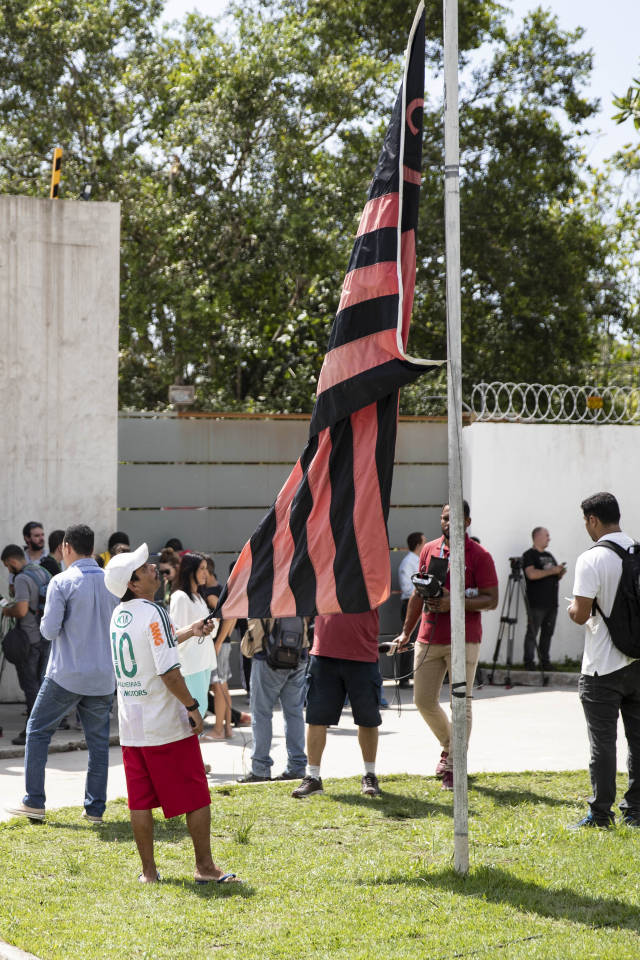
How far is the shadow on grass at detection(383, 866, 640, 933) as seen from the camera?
16.9ft

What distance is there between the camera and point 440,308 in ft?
78.2

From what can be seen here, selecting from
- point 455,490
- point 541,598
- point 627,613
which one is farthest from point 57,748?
point 541,598

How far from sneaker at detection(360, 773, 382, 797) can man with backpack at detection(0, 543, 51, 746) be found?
358 cm

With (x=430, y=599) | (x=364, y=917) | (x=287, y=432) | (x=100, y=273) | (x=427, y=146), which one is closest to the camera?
(x=364, y=917)

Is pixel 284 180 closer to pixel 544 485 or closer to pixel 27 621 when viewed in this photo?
pixel 544 485

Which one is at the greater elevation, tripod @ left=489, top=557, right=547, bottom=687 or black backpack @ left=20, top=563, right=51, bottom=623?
black backpack @ left=20, top=563, right=51, bottom=623

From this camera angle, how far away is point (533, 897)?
543 centimetres

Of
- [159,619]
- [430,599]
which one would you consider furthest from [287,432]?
[159,619]

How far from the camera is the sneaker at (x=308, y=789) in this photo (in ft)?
25.4

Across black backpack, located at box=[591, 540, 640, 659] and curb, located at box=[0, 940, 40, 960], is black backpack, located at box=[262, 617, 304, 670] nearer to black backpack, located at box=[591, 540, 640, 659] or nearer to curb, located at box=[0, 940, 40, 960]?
black backpack, located at box=[591, 540, 640, 659]

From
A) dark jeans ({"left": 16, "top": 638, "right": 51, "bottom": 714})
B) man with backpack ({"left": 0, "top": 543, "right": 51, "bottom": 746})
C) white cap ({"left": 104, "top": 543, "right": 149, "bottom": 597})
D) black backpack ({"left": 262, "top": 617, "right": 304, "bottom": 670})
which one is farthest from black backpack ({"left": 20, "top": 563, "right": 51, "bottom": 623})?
white cap ({"left": 104, "top": 543, "right": 149, "bottom": 597})

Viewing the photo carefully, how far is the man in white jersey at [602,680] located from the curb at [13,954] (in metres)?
3.32

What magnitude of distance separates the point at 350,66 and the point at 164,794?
1687cm

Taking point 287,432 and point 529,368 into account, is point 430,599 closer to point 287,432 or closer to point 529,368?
point 287,432
